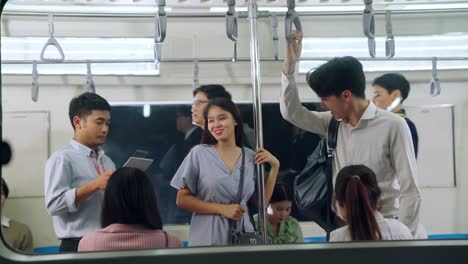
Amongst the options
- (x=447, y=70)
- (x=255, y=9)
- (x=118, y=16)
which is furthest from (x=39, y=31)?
(x=447, y=70)

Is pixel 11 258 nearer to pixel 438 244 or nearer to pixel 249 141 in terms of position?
pixel 249 141

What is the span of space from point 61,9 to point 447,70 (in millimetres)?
1510

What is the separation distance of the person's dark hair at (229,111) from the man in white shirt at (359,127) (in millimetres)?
171

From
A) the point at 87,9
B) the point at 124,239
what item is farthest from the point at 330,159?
the point at 87,9

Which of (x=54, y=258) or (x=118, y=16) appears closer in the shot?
(x=54, y=258)

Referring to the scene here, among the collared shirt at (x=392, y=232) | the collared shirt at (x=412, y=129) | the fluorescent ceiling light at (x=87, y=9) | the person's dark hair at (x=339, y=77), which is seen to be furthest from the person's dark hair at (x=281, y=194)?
the fluorescent ceiling light at (x=87, y=9)

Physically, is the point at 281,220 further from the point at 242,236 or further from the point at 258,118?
the point at 258,118

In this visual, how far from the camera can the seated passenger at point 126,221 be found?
89.0 inches

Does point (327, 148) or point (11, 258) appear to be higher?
point (327, 148)

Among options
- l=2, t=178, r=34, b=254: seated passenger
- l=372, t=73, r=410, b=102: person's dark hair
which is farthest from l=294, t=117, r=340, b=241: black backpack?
l=2, t=178, r=34, b=254: seated passenger

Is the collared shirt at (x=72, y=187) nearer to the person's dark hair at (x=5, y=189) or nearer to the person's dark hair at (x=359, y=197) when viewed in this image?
the person's dark hair at (x=5, y=189)

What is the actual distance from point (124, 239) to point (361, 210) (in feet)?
2.94

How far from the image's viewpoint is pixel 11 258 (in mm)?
2221

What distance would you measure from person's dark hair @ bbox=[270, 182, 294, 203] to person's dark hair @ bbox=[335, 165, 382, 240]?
0.19 meters
